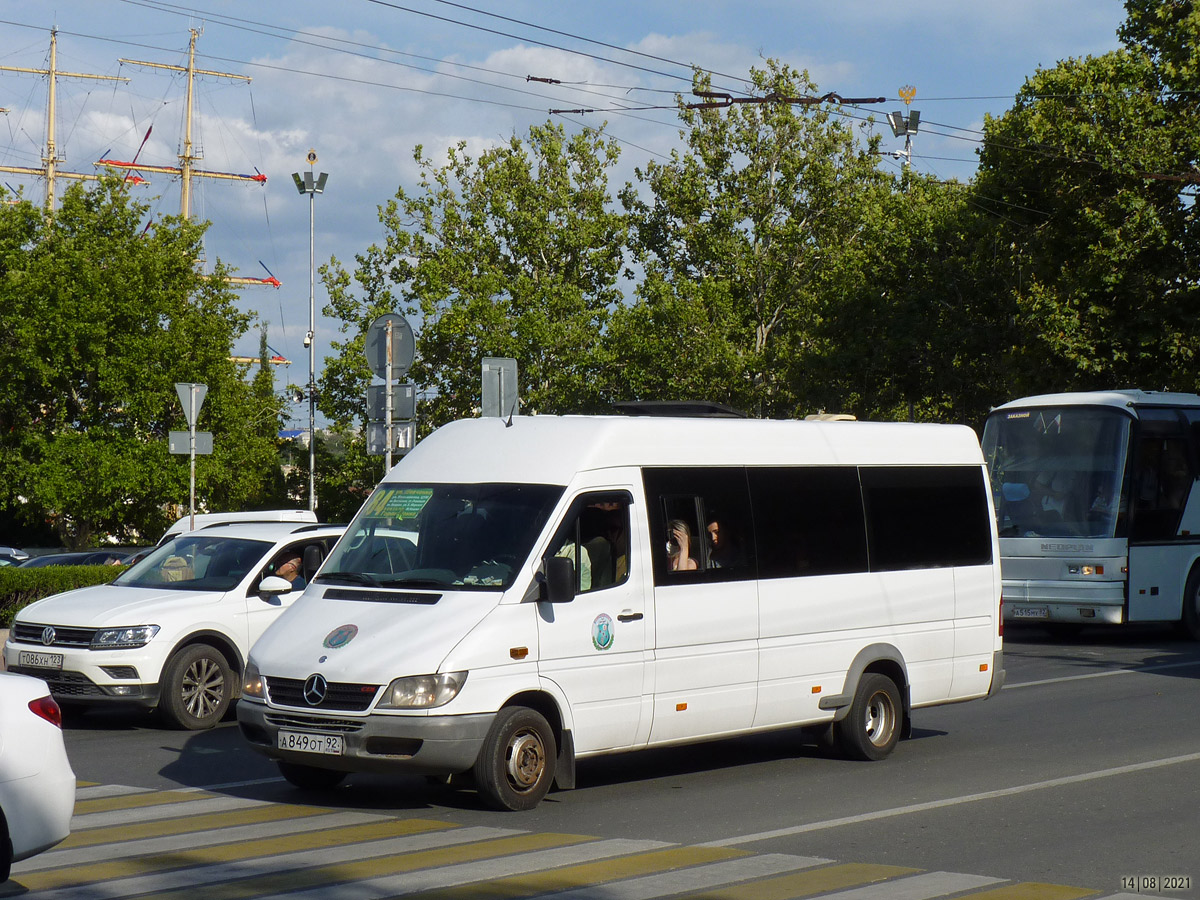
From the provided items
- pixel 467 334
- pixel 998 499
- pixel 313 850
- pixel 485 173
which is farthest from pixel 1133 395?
pixel 485 173

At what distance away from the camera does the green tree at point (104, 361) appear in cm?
4606

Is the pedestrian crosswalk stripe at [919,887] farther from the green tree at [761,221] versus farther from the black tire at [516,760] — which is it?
the green tree at [761,221]

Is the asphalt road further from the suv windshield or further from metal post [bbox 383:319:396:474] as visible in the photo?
metal post [bbox 383:319:396:474]

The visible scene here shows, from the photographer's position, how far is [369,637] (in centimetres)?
882

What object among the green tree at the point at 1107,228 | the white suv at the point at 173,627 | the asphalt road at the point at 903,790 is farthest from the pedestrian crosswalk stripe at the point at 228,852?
the green tree at the point at 1107,228

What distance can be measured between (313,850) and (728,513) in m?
3.86

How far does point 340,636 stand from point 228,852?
156 cm

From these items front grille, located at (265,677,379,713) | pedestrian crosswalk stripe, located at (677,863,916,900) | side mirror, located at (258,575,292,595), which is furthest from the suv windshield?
pedestrian crosswalk stripe, located at (677,863,916,900)

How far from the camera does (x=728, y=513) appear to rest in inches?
411

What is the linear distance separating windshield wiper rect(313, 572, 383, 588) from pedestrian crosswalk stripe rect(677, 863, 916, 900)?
132 inches

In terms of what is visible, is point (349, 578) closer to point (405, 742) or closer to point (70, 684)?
point (405, 742)

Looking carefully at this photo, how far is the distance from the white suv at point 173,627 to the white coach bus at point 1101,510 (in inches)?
448

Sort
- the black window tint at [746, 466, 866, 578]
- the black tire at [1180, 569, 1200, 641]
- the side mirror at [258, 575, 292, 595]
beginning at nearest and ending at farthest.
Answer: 1. the black window tint at [746, 466, 866, 578]
2. the side mirror at [258, 575, 292, 595]
3. the black tire at [1180, 569, 1200, 641]

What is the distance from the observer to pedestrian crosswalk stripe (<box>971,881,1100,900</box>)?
264 inches
